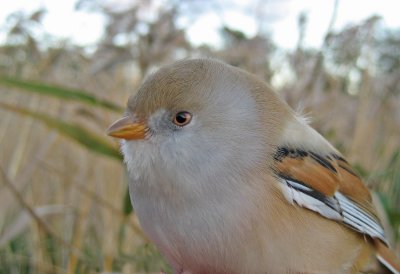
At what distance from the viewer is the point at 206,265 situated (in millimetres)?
1494

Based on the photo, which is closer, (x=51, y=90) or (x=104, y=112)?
(x=51, y=90)

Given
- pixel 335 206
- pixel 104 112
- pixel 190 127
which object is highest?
pixel 104 112

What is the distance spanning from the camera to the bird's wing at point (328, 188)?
1625mm

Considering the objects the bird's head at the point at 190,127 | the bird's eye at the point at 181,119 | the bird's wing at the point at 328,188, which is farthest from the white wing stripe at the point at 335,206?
the bird's eye at the point at 181,119

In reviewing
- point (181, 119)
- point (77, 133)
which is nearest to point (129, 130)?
point (181, 119)

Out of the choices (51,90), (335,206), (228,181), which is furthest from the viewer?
(51,90)

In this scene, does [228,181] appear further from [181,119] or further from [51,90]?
[51,90]

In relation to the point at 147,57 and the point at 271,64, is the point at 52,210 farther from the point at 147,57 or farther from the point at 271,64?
the point at 271,64

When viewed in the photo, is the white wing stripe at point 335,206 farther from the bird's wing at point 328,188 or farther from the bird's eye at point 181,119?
the bird's eye at point 181,119

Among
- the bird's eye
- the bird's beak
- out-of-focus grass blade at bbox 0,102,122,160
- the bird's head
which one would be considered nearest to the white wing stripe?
the bird's head

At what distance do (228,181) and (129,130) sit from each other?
1.02 feet

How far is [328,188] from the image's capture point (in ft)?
5.81

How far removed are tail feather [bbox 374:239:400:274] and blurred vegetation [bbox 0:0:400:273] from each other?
2.01 ft

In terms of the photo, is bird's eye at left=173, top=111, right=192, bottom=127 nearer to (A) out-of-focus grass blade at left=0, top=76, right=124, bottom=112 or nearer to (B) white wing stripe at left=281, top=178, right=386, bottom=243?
(B) white wing stripe at left=281, top=178, right=386, bottom=243
